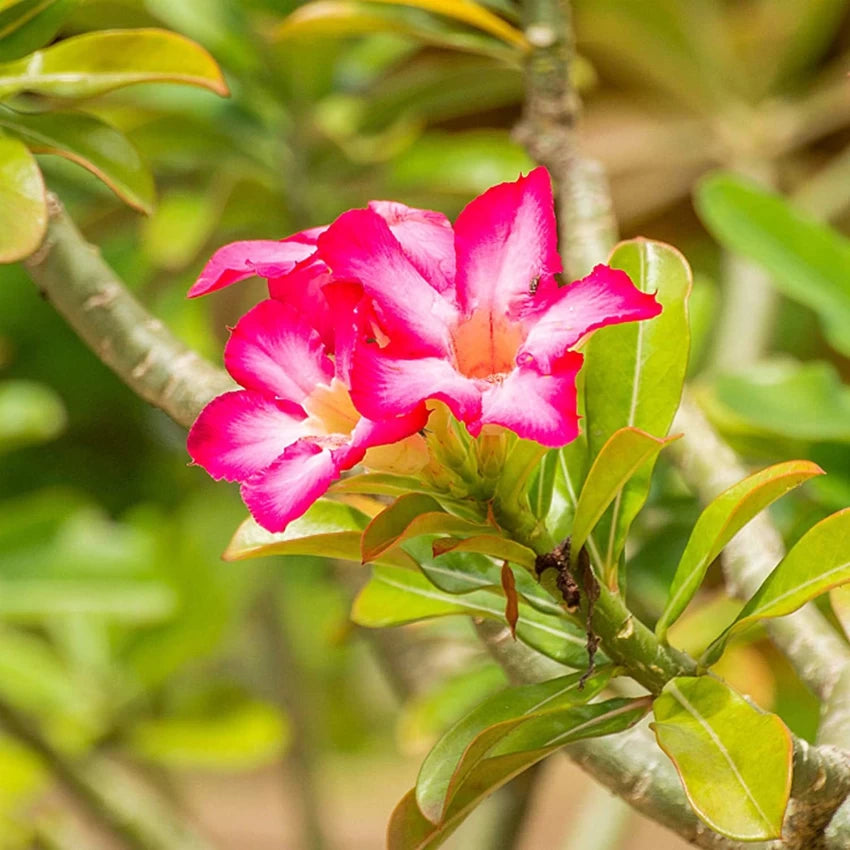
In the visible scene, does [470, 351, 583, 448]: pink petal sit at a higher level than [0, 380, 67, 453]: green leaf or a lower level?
higher

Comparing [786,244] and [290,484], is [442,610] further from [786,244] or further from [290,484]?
[786,244]

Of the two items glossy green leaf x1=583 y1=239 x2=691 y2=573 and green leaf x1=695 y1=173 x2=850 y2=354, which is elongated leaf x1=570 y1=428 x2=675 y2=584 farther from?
green leaf x1=695 y1=173 x2=850 y2=354

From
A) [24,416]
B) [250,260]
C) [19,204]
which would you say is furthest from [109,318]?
[24,416]

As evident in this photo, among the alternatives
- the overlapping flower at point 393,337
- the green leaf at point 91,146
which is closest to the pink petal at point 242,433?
the overlapping flower at point 393,337

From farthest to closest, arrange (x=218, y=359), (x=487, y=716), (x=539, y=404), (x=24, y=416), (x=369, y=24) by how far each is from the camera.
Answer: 1. (x=218, y=359)
2. (x=24, y=416)
3. (x=369, y=24)
4. (x=487, y=716)
5. (x=539, y=404)

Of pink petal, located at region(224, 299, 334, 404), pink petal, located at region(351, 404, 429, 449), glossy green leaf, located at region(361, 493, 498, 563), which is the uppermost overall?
pink petal, located at region(224, 299, 334, 404)

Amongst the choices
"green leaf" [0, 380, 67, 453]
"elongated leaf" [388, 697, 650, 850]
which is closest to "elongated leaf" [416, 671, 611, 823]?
Answer: "elongated leaf" [388, 697, 650, 850]

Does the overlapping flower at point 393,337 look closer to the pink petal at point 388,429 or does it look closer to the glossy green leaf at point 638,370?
the pink petal at point 388,429
